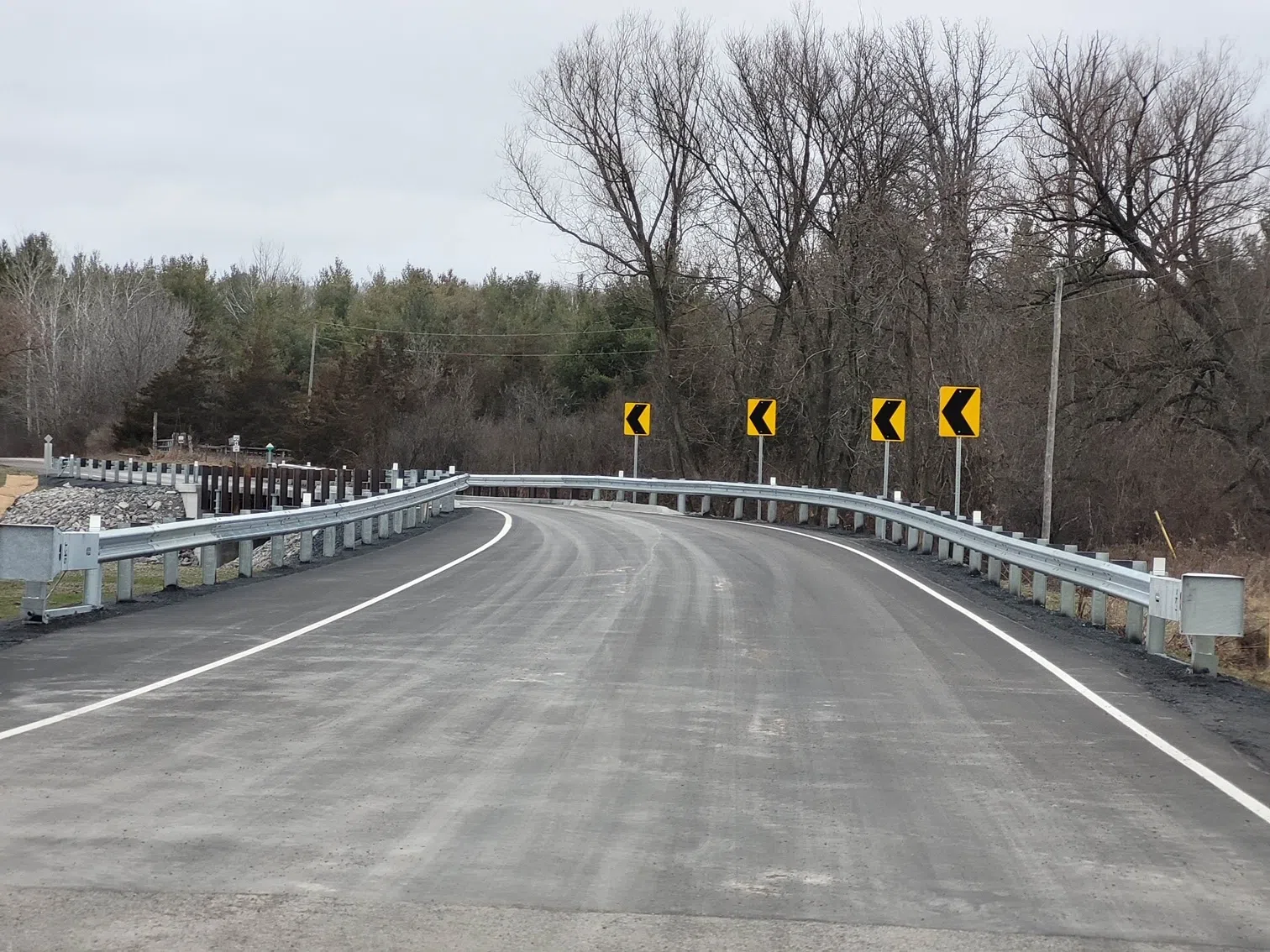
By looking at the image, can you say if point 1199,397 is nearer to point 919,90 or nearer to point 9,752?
point 919,90

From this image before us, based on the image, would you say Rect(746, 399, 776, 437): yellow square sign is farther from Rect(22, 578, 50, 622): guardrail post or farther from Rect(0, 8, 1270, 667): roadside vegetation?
Rect(22, 578, 50, 622): guardrail post

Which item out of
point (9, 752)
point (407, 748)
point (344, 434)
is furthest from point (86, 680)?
point (344, 434)

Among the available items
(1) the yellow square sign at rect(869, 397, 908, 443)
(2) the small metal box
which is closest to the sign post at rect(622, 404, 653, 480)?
(1) the yellow square sign at rect(869, 397, 908, 443)

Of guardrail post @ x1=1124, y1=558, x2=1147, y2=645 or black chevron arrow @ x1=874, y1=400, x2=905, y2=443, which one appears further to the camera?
black chevron arrow @ x1=874, y1=400, x2=905, y2=443

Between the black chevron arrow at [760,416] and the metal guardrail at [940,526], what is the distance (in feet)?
7.37

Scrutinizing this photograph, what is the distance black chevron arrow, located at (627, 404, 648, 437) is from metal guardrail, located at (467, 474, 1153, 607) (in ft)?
5.46

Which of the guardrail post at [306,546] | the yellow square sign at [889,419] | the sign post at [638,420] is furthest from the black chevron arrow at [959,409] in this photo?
the sign post at [638,420]

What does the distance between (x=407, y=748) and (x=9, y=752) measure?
7.56 feet

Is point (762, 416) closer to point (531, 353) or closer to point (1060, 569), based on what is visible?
point (1060, 569)

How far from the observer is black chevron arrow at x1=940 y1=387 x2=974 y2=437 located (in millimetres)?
27391

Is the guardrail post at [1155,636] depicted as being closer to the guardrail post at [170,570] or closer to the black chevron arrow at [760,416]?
the guardrail post at [170,570]

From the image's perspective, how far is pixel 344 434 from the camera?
74938 mm

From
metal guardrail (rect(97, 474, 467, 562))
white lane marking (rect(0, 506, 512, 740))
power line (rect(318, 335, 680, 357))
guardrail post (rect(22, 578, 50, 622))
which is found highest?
power line (rect(318, 335, 680, 357))

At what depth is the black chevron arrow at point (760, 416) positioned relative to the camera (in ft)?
137
